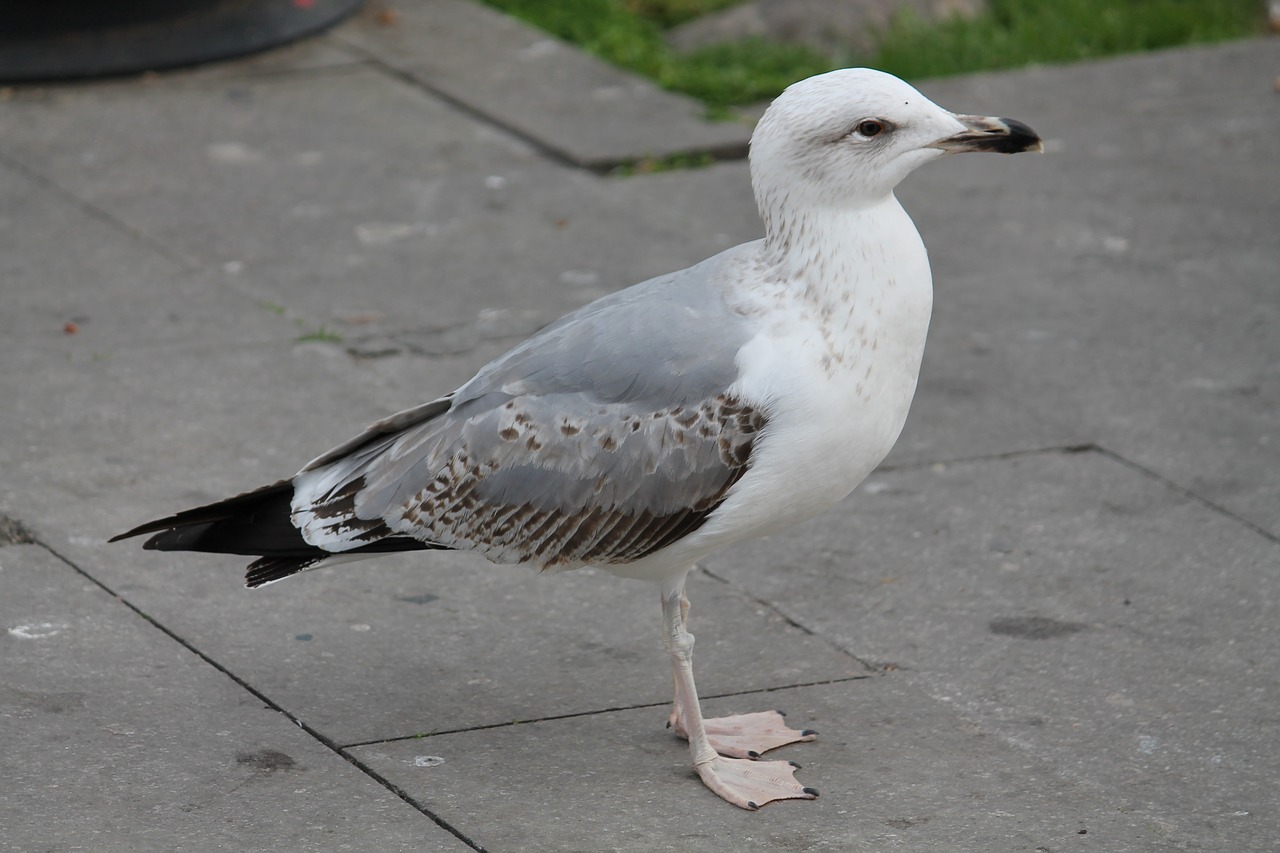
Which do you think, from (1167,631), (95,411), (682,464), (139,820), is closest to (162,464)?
(95,411)

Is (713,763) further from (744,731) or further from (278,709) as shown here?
(278,709)

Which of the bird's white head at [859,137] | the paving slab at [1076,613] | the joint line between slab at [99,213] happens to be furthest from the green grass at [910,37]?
the bird's white head at [859,137]

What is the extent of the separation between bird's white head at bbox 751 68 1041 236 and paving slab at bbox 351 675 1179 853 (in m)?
1.34

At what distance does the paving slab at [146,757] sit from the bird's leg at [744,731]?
737 mm

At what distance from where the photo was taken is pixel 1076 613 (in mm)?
4816

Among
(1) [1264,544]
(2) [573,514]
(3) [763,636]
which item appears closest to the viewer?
(2) [573,514]

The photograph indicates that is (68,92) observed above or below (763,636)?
above

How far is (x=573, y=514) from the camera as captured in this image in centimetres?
398

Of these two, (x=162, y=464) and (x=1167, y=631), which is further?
(x=162, y=464)

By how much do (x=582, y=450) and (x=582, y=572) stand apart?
1177 mm

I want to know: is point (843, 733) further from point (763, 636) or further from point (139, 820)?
point (139, 820)

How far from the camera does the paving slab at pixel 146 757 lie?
370 cm

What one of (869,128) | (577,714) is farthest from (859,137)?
(577,714)

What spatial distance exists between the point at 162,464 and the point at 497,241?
2270 millimetres
